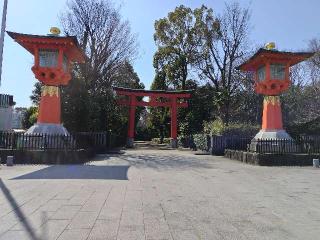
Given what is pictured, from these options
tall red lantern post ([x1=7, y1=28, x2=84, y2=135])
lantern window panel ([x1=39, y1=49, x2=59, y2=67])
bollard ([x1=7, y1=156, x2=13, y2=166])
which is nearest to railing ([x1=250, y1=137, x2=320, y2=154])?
tall red lantern post ([x1=7, y1=28, x2=84, y2=135])

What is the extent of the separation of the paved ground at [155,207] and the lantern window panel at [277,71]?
40.1 ft

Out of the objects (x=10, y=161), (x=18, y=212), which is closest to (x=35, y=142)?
(x=10, y=161)

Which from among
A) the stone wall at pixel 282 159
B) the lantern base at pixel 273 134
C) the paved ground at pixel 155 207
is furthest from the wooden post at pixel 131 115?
the paved ground at pixel 155 207

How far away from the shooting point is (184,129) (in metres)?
45.2

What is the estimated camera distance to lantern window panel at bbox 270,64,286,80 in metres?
24.9

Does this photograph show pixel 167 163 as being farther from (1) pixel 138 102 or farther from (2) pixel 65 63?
(1) pixel 138 102

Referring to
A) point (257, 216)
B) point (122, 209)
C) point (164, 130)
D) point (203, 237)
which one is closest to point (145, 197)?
point (122, 209)

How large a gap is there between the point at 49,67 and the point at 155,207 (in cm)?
1656

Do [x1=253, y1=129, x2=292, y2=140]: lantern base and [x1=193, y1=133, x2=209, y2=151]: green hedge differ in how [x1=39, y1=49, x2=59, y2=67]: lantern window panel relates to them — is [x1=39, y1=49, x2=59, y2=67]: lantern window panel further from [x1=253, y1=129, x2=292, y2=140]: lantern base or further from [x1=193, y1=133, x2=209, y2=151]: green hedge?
[x1=193, y1=133, x2=209, y2=151]: green hedge

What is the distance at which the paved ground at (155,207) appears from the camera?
21.0ft

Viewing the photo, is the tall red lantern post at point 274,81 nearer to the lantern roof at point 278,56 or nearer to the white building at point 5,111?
the lantern roof at point 278,56

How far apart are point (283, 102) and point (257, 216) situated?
36128 mm

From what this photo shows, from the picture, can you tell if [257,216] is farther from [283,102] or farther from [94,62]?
[283,102]

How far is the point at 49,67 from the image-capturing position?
2298cm
